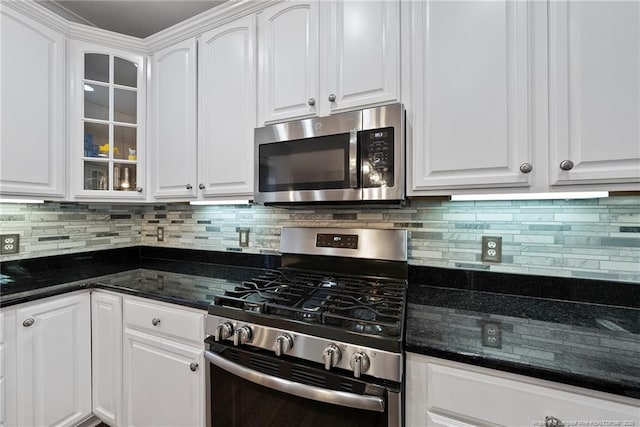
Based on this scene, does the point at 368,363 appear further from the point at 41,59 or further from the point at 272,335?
the point at 41,59

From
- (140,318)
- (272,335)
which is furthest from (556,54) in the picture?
(140,318)

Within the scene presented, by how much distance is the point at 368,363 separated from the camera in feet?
2.72

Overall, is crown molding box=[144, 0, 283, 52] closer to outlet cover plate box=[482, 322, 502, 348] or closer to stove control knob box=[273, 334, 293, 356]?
stove control knob box=[273, 334, 293, 356]

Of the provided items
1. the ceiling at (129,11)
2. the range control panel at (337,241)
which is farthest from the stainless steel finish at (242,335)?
the ceiling at (129,11)

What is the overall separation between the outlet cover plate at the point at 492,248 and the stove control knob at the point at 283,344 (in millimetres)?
945

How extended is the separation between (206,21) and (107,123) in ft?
2.77

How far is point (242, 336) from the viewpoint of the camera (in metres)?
1.01

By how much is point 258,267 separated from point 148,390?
802 millimetres

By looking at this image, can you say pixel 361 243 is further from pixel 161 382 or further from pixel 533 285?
pixel 161 382

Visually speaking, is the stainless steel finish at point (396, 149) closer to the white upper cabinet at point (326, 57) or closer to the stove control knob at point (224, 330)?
the white upper cabinet at point (326, 57)

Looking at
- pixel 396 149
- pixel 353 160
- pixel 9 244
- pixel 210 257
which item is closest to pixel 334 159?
pixel 353 160

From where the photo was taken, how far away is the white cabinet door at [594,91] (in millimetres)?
876

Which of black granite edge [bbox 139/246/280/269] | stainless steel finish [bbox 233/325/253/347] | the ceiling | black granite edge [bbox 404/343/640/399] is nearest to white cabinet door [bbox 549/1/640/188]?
black granite edge [bbox 404/343/640/399]

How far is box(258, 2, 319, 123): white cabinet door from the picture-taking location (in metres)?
1.33
